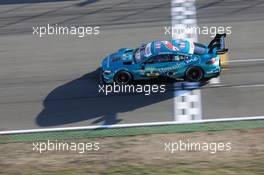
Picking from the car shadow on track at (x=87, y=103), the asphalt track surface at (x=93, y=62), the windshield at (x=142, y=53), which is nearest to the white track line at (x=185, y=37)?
the asphalt track surface at (x=93, y=62)

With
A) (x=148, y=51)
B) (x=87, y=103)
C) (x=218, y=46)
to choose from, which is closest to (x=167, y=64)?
(x=148, y=51)

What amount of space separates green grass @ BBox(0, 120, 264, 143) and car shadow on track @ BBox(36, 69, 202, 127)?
23.5 inches

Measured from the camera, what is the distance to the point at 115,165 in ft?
46.0

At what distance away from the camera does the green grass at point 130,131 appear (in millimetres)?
15656

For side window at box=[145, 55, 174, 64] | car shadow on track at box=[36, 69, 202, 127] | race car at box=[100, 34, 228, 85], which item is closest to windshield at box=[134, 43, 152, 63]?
race car at box=[100, 34, 228, 85]

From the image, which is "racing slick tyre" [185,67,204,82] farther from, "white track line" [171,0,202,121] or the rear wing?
the rear wing

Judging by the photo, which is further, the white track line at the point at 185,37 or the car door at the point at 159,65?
the car door at the point at 159,65

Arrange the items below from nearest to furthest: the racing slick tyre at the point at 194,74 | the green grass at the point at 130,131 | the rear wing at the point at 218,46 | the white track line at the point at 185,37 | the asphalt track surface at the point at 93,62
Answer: the green grass at the point at 130,131 < the white track line at the point at 185,37 < the asphalt track surface at the point at 93,62 < the racing slick tyre at the point at 194,74 < the rear wing at the point at 218,46

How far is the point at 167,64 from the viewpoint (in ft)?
57.5

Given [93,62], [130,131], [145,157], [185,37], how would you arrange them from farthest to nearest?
[185,37] → [93,62] → [130,131] → [145,157]

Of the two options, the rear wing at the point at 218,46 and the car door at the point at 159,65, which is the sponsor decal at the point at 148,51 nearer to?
the car door at the point at 159,65

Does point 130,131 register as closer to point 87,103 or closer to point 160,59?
point 87,103

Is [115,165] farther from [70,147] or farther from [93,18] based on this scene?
[93,18]

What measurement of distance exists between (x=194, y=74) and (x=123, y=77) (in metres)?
2.12
